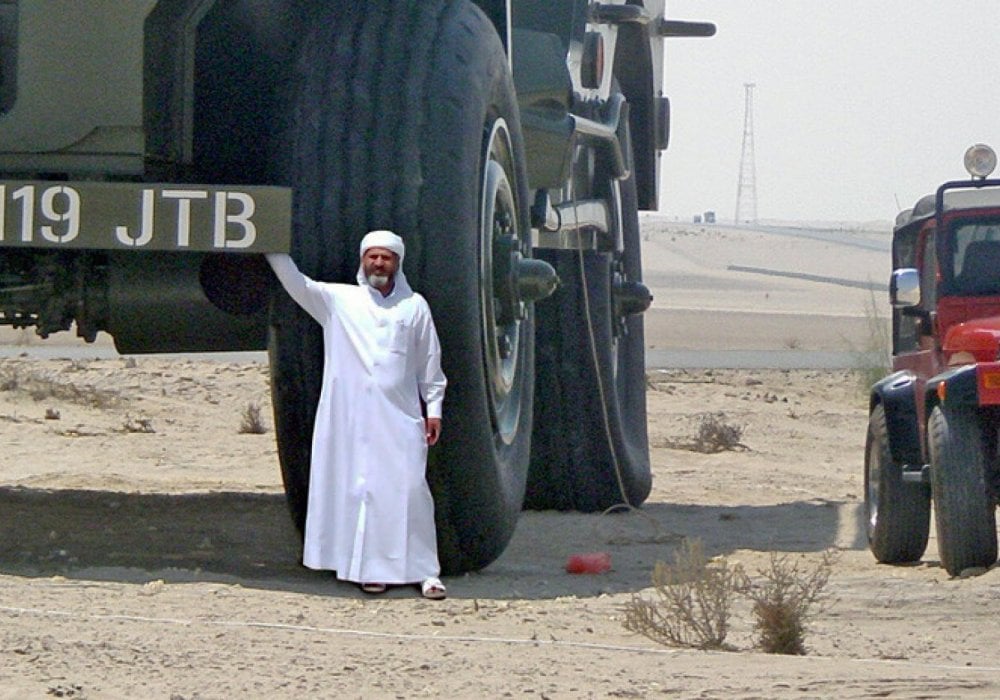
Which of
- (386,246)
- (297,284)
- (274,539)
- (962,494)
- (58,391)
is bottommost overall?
(274,539)

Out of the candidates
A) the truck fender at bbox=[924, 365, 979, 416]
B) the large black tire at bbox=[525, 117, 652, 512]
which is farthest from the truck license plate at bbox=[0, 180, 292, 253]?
the large black tire at bbox=[525, 117, 652, 512]

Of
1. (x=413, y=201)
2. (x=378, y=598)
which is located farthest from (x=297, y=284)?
(x=378, y=598)

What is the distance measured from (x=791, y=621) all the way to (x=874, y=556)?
3298 mm

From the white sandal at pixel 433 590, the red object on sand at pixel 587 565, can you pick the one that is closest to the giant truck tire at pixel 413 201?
the white sandal at pixel 433 590

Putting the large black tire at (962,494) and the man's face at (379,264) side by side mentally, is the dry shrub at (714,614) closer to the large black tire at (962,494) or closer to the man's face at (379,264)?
the man's face at (379,264)

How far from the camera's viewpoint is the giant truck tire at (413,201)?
23.6ft

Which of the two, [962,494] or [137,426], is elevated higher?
[137,426]

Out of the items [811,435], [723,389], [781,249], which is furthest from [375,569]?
[781,249]

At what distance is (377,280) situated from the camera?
281 inches

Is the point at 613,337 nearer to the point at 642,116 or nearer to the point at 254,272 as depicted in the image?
the point at 642,116

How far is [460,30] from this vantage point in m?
7.57

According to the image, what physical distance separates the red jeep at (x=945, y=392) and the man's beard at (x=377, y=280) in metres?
2.48

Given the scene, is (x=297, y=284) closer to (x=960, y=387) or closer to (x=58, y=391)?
(x=960, y=387)

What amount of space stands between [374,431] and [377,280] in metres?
0.54
